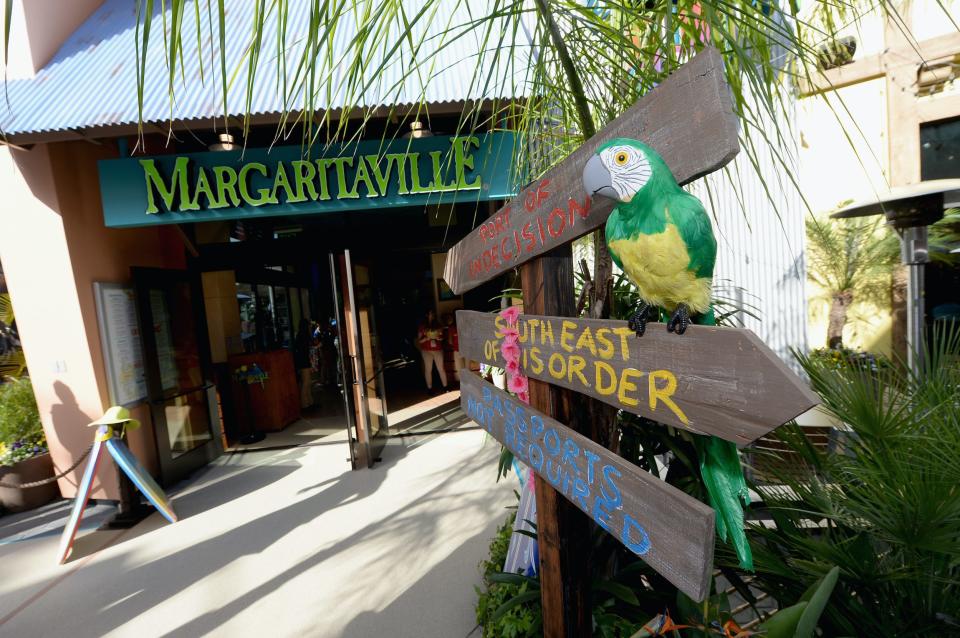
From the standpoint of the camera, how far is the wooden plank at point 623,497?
757 mm

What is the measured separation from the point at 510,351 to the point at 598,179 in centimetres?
64

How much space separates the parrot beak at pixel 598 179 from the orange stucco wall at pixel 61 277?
459 centimetres

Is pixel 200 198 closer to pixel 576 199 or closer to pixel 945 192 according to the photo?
pixel 576 199

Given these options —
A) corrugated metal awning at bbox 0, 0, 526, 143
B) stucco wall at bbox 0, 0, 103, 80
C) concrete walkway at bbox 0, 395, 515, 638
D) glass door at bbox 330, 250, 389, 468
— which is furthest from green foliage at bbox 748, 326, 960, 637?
stucco wall at bbox 0, 0, 103, 80

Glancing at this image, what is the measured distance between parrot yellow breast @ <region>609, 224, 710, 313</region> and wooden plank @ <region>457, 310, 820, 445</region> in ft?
0.22

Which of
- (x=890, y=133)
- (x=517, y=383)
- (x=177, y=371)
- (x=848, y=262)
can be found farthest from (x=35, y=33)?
(x=890, y=133)

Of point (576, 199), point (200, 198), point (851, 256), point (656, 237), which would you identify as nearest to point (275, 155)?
point (200, 198)

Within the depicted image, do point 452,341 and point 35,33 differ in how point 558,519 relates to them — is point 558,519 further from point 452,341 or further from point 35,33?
point 452,341

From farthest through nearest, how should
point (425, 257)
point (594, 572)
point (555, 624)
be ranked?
point (425, 257) → point (594, 572) → point (555, 624)

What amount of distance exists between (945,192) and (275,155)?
15.5ft

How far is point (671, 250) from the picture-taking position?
81cm

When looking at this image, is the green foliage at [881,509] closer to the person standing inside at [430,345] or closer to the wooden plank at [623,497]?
the wooden plank at [623,497]

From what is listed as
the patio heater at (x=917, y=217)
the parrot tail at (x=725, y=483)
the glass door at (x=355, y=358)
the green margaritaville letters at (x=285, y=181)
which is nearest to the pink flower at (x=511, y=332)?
the parrot tail at (x=725, y=483)

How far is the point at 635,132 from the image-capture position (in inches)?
36.7
